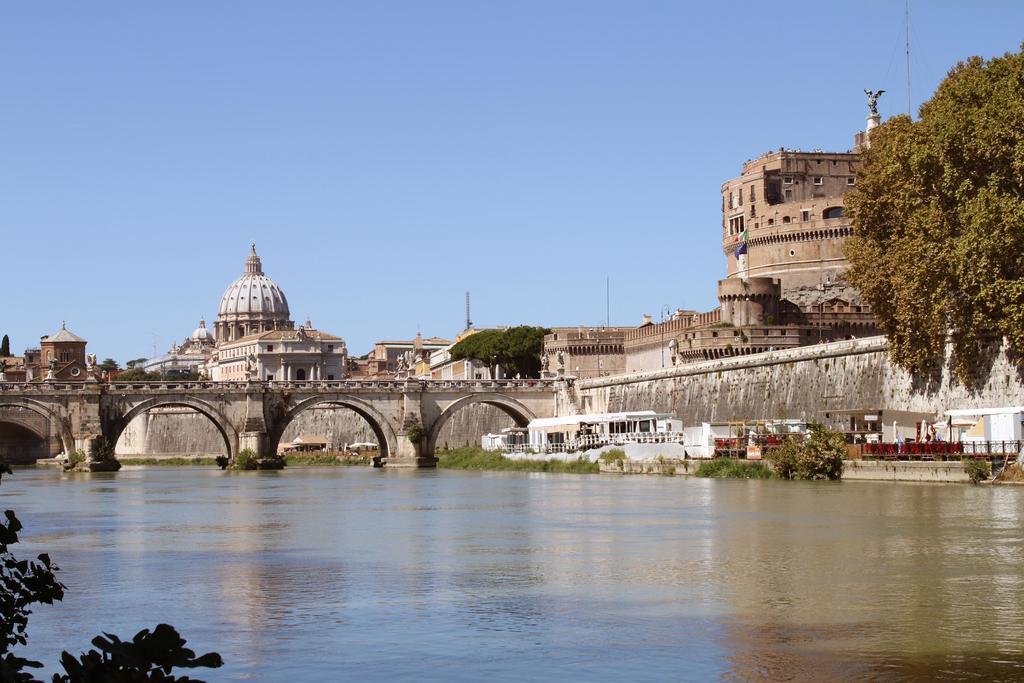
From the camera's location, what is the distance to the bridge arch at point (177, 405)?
75.6 meters

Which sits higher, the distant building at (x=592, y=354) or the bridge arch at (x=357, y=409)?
the distant building at (x=592, y=354)

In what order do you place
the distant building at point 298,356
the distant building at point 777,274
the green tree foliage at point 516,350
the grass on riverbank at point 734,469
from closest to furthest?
1. the grass on riverbank at point 734,469
2. the distant building at point 777,274
3. the green tree foliage at point 516,350
4. the distant building at point 298,356

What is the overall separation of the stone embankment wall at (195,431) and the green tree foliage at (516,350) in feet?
31.6

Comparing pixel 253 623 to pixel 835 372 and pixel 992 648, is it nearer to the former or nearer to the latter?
pixel 992 648

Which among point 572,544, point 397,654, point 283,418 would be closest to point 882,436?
point 572,544

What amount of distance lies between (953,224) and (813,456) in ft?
23.0

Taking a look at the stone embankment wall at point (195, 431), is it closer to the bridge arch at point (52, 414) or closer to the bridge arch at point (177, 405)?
the bridge arch at point (177, 405)

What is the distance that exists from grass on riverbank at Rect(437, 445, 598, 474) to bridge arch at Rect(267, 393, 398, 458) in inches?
106

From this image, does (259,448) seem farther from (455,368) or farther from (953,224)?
(455,368)

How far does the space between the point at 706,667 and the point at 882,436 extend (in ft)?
108

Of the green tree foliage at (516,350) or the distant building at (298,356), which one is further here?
the distant building at (298,356)

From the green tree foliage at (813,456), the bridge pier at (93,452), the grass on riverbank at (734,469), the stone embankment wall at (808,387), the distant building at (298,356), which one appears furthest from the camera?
the distant building at (298,356)

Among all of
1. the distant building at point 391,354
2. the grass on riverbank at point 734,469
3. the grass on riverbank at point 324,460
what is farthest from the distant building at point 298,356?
the grass on riverbank at point 734,469

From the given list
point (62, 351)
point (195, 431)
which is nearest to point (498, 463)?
point (195, 431)
